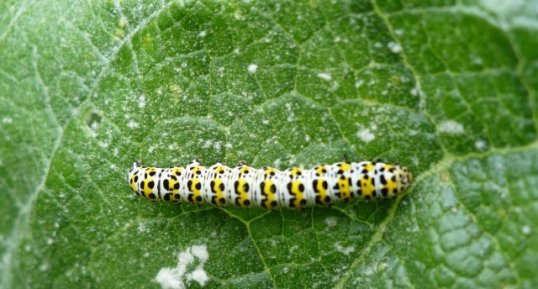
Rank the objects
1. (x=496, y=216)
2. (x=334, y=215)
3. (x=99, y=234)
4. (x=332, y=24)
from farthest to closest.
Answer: (x=99, y=234) < (x=334, y=215) < (x=332, y=24) < (x=496, y=216)

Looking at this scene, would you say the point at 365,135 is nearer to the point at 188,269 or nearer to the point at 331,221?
the point at 331,221

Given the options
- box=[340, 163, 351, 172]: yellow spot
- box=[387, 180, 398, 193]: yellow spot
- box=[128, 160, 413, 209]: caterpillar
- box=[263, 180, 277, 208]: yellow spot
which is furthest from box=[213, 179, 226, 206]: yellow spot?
box=[387, 180, 398, 193]: yellow spot

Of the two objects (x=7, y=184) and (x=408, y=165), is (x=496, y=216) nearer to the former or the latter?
(x=408, y=165)

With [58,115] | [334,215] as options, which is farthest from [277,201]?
[58,115]

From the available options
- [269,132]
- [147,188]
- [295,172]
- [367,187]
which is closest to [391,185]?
[367,187]

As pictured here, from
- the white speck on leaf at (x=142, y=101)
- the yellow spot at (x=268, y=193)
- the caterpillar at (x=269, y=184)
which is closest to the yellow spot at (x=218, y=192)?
the caterpillar at (x=269, y=184)
